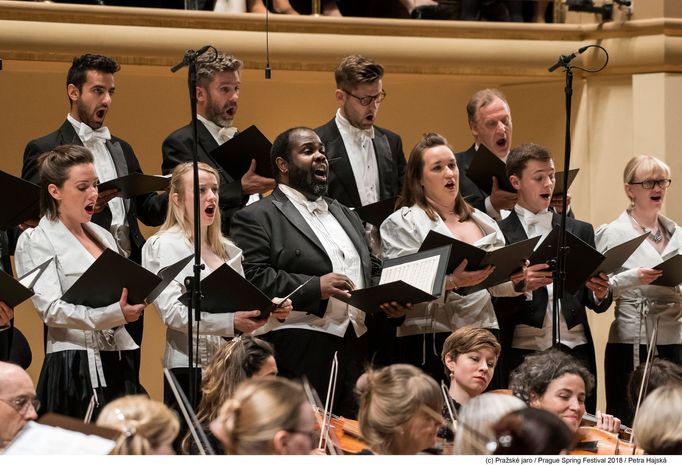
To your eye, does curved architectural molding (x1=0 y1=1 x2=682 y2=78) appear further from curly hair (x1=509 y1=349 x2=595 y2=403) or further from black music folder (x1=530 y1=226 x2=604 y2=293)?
curly hair (x1=509 y1=349 x2=595 y2=403)

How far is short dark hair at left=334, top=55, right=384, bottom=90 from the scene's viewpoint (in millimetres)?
5473

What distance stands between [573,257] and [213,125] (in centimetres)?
154

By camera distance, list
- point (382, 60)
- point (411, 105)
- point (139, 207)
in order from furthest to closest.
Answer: point (411, 105) < point (382, 60) < point (139, 207)

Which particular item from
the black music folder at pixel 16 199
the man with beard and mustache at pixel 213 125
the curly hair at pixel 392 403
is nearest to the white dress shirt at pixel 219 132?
the man with beard and mustache at pixel 213 125

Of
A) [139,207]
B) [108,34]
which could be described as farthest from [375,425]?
[108,34]

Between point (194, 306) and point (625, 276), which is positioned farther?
point (625, 276)

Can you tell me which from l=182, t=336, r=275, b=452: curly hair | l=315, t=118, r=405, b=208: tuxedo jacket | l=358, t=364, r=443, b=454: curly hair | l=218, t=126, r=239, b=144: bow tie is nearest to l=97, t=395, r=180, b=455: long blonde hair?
l=358, t=364, r=443, b=454: curly hair

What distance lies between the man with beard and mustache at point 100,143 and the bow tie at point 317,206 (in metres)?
0.59

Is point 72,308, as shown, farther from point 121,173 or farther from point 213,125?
point 213,125

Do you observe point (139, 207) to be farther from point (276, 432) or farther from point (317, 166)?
point (276, 432)

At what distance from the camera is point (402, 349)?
5109 millimetres

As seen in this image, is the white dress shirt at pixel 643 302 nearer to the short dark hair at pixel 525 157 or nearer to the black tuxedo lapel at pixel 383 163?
the short dark hair at pixel 525 157

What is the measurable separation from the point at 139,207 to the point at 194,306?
1.10 m

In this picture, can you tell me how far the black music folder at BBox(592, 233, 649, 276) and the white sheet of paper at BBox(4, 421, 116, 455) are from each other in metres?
2.82
